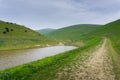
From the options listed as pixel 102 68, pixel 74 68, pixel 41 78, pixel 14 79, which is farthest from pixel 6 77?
pixel 102 68

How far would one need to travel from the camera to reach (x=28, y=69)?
28141 millimetres

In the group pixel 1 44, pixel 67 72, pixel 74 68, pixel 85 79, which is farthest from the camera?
pixel 1 44

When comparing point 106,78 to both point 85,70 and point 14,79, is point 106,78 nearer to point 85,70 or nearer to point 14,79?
point 85,70

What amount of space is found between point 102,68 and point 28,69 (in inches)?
385

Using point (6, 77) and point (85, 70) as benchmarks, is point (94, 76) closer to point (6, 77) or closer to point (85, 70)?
point (85, 70)

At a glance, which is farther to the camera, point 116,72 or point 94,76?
point 116,72

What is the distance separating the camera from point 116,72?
1078 inches

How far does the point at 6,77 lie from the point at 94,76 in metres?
9.61

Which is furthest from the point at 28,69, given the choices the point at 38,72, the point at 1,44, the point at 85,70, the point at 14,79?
the point at 1,44

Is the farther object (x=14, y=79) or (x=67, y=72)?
(x=67, y=72)

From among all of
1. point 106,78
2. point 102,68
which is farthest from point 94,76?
point 102,68

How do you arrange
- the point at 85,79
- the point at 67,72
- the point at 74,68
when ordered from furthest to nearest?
1. the point at 74,68
2. the point at 67,72
3. the point at 85,79

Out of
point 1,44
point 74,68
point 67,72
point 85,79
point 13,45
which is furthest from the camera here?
point 13,45

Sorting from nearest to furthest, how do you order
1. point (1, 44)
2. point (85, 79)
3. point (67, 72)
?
point (85, 79) < point (67, 72) < point (1, 44)
